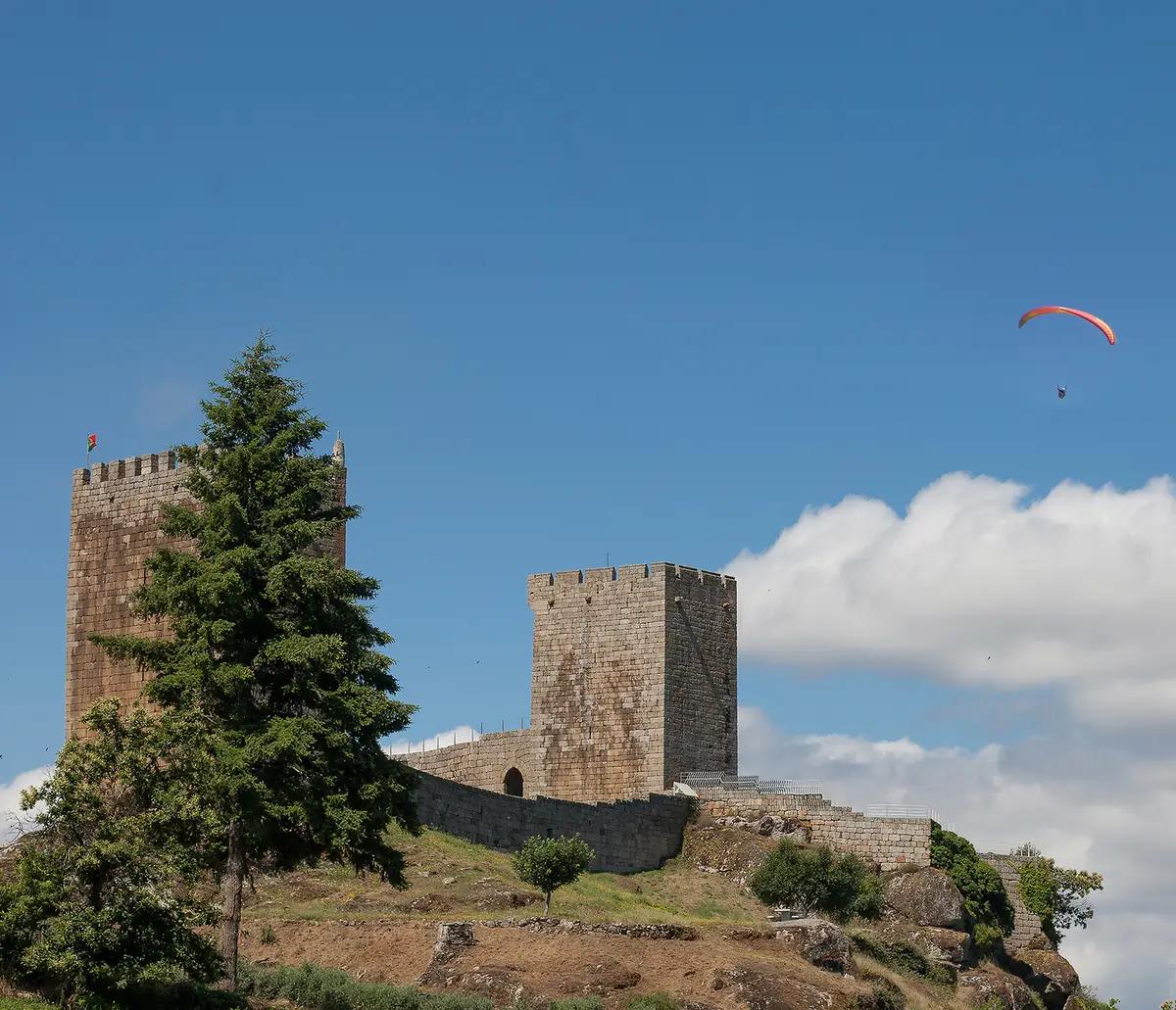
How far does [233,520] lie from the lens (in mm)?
27016

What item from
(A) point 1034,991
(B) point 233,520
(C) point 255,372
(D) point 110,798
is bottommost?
(A) point 1034,991

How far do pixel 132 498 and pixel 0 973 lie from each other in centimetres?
1717

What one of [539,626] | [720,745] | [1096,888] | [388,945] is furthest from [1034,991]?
[388,945]

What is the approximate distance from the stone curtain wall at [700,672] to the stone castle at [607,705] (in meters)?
0.04

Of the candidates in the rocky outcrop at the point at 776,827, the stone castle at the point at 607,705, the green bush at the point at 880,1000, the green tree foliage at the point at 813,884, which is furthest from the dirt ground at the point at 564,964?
the rocky outcrop at the point at 776,827

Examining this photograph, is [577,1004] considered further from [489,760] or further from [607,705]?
[489,760]

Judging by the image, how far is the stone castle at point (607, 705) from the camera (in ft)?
126

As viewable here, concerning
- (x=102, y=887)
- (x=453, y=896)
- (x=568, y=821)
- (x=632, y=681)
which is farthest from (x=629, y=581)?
(x=102, y=887)

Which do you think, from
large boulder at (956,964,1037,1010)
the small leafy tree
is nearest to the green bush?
the small leafy tree

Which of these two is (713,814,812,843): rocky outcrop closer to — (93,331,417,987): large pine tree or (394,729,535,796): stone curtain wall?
(394,729,535,796): stone curtain wall

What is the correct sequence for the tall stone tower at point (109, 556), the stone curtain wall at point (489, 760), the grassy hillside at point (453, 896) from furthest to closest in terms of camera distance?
1. the stone curtain wall at point (489, 760)
2. the tall stone tower at point (109, 556)
3. the grassy hillside at point (453, 896)

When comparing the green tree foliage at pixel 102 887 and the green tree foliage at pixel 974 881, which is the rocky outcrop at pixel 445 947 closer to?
the green tree foliage at pixel 102 887

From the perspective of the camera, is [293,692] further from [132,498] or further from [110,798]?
[132,498]

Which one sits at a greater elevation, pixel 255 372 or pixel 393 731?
pixel 255 372
